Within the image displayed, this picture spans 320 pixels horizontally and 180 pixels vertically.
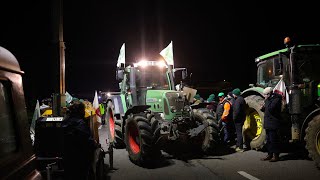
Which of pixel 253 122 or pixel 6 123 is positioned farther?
pixel 253 122

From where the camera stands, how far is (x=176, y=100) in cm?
842

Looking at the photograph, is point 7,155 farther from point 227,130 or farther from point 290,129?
point 227,130

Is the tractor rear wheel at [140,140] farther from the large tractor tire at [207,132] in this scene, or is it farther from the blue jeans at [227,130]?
the blue jeans at [227,130]

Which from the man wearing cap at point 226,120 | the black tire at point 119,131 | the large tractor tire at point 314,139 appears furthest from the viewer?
the man wearing cap at point 226,120

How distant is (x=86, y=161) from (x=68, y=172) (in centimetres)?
29

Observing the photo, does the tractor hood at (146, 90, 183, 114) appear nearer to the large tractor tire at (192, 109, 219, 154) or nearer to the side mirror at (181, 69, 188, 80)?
the side mirror at (181, 69, 188, 80)

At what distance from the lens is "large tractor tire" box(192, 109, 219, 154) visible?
822 centimetres

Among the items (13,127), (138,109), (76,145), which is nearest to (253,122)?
(138,109)

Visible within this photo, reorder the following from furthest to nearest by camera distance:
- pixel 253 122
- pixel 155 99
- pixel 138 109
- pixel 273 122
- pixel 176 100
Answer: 1. pixel 253 122
2. pixel 155 99
3. pixel 176 100
4. pixel 138 109
5. pixel 273 122

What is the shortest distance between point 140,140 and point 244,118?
3.37 metres

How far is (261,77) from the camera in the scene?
366 inches

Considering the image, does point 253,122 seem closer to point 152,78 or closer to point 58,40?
point 152,78

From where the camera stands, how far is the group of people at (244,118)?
735 cm

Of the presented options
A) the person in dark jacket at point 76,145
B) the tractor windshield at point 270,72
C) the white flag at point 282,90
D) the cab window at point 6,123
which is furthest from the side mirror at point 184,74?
the cab window at point 6,123
